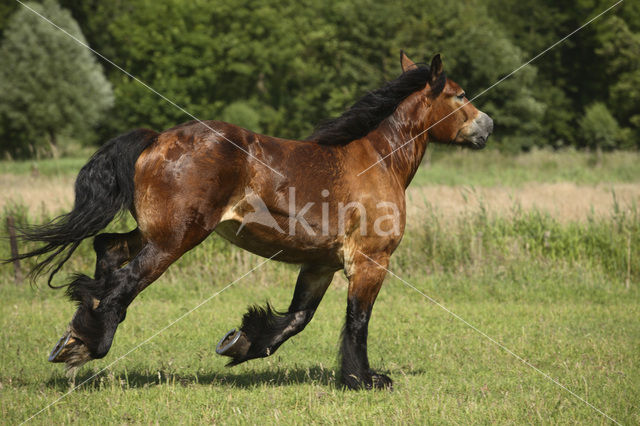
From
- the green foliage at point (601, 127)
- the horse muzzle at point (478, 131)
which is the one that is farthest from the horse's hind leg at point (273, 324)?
the green foliage at point (601, 127)

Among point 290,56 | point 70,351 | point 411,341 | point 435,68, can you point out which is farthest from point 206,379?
point 290,56

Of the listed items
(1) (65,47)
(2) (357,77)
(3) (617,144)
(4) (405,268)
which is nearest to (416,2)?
(2) (357,77)

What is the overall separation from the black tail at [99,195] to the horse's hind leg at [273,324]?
57.9 inches

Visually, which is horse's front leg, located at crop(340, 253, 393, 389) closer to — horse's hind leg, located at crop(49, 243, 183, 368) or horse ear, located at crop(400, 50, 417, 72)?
horse's hind leg, located at crop(49, 243, 183, 368)

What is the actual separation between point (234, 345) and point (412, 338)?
2.56 metres

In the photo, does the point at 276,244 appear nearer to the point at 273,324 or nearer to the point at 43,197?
the point at 273,324

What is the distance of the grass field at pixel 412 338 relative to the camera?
16.7 feet

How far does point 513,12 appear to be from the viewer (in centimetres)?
5381

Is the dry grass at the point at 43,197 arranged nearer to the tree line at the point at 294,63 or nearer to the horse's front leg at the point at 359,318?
the horse's front leg at the point at 359,318

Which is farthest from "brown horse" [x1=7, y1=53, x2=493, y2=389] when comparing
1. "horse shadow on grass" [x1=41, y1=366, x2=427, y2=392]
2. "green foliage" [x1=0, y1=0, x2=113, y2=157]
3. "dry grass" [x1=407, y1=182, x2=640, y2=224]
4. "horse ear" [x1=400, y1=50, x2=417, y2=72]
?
"green foliage" [x1=0, y1=0, x2=113, y2=157]

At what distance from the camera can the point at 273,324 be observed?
5895 mm

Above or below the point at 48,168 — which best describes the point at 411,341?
below

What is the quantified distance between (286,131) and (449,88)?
39550 millimetres

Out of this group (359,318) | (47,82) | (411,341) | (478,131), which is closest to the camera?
(359,318)
